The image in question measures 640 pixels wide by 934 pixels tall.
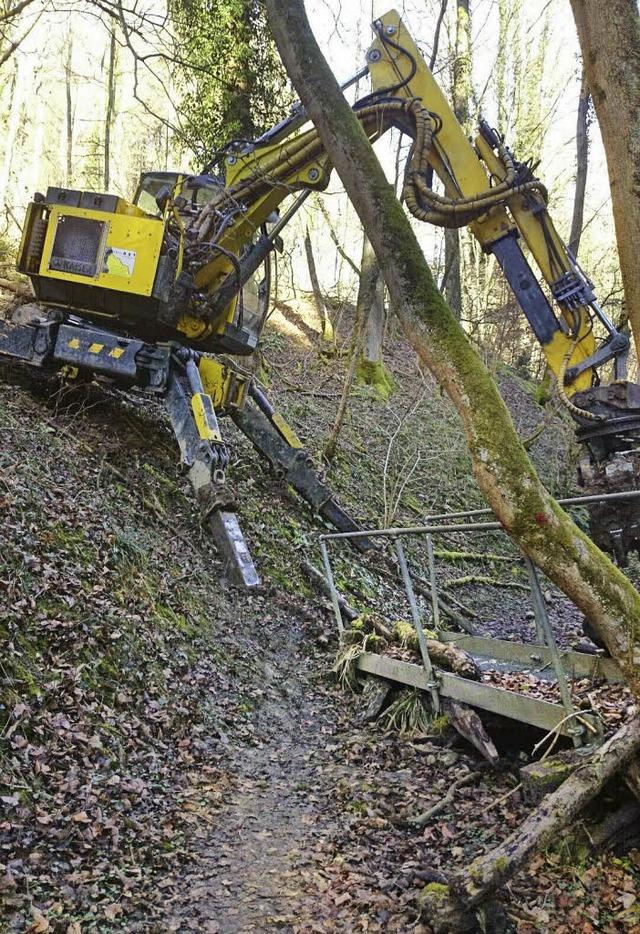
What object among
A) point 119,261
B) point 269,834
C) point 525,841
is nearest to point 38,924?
point 269,834

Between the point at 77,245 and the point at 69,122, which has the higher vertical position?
the point at 69,122

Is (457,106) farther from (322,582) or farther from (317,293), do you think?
(322,582)

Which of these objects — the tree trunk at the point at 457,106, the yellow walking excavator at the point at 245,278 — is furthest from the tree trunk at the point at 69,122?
the yellow walking excavator at the point at 245,278

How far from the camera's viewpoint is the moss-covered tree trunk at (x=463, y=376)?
172 inches

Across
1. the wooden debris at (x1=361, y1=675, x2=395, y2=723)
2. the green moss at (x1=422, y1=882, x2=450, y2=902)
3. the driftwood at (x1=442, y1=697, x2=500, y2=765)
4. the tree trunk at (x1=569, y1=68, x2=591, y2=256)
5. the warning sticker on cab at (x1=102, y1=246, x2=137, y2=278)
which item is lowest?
the wooden debris at (x1=361, y1=675, x2=395, y2=723)

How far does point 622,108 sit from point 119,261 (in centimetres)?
665

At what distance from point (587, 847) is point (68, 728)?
3371 millimetres

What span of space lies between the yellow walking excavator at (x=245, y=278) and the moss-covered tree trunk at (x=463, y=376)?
201 cm

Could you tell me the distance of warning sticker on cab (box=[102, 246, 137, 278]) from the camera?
895cm

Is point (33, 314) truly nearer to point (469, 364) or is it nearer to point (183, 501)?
point (183, 501)

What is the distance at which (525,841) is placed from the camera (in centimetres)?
388

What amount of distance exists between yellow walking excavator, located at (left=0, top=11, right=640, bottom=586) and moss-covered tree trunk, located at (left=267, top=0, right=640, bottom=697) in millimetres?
2007

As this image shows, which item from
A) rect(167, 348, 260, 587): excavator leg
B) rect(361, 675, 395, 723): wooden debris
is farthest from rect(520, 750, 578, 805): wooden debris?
rect(167, 348, 260, 587): excavator leg

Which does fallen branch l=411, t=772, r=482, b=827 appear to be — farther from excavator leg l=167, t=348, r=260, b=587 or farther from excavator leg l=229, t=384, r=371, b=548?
excavator leg l=229, t=384, r=371, b=548
